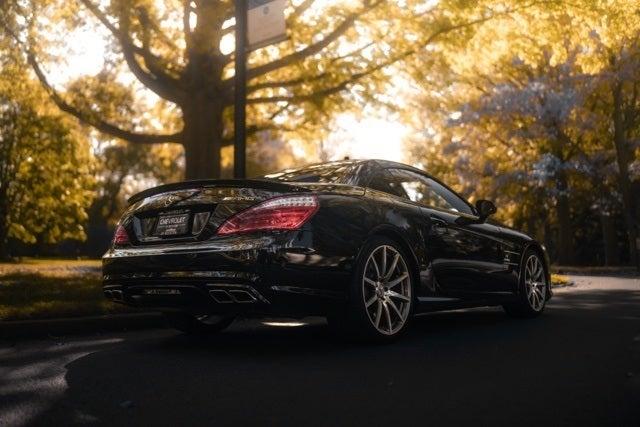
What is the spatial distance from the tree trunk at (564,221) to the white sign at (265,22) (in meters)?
21.8

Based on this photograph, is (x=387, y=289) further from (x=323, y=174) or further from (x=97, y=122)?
(x=97, y=122)

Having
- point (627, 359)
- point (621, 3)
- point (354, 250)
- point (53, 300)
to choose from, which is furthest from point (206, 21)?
point (627, 359)

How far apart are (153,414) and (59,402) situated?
1.91ft

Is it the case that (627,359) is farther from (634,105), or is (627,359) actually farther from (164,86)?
(634,105)

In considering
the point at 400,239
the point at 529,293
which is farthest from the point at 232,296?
the point at 529,293

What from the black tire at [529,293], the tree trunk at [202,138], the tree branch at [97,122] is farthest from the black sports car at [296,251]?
the tree branch at [97,122]

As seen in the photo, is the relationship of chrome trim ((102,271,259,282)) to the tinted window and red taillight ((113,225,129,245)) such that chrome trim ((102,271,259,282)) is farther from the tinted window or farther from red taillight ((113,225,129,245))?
the tinted window

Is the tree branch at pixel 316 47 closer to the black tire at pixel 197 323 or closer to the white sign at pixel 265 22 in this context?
the white sign at pixel 265 22

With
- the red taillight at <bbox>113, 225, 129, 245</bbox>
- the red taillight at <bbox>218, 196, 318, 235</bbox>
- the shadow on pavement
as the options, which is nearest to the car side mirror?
the shadow on pavement

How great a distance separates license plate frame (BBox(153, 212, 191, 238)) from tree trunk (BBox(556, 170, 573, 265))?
25560mm

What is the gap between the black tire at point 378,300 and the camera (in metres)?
5.47

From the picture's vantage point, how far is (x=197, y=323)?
261 inches

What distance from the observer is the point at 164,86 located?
14289 mm

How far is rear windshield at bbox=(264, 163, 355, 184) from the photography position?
6.04 metres
